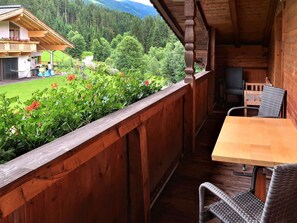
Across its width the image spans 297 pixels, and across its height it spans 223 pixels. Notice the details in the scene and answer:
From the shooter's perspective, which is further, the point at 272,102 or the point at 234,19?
the point at 234,19

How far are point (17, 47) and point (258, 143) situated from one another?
1.46 m

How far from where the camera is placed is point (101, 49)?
1.66 metres

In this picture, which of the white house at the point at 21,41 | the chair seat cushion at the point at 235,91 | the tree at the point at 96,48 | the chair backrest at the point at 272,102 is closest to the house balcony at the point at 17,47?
the white house at the point at 21,41

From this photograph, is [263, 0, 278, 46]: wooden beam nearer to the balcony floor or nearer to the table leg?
the balcony floor

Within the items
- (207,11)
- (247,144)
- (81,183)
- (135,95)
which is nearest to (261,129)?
(247,144)

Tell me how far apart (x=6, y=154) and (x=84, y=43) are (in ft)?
2.18

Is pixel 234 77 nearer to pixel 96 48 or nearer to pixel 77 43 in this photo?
pixel 96 48

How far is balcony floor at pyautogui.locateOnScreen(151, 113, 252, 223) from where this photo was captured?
8.30ft

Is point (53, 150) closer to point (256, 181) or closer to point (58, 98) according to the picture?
point (58, 98)

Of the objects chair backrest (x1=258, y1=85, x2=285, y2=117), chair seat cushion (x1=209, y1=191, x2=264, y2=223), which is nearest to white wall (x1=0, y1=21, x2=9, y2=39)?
chair seat cushion (x1=209, y1=191, x2=264, y2=223)

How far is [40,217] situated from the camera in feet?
3.90

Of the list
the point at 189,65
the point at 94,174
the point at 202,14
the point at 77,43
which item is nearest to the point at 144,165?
the point at 94,174

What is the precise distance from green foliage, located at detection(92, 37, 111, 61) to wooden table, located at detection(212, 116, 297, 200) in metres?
0.81

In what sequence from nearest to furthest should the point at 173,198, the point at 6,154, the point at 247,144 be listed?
1. the point at 6,154
2. the point at 247,144
3. the point at 173,198
